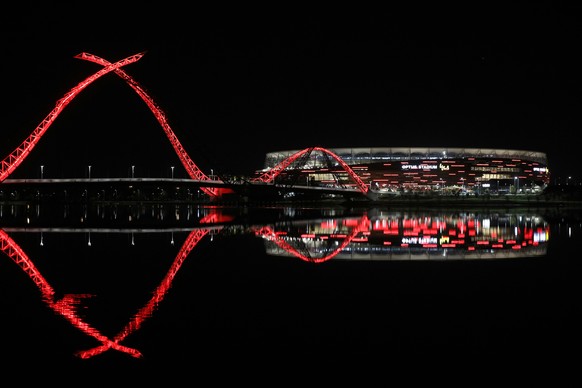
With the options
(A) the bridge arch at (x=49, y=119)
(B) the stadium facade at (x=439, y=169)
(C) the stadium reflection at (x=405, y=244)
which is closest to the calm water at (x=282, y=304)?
(C) the stadium reflection at (x=405, y=244)

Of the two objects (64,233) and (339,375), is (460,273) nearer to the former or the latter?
(339,375)

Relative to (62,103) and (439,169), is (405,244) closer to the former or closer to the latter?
(62,103)

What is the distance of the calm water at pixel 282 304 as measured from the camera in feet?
25.2

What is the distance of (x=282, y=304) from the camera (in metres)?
10.4

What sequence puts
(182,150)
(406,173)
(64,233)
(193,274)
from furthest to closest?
(406,173) < (182,150) < (64,233) < (193,274)

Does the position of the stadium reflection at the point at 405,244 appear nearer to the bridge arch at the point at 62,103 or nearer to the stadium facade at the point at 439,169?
the bridge arch at the point at 62,103

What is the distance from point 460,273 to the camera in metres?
14.1

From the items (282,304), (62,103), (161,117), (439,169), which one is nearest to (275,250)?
(282,304)

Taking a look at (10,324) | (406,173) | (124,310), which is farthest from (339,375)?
(406,173)

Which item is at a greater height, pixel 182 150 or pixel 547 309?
pixel 182 150

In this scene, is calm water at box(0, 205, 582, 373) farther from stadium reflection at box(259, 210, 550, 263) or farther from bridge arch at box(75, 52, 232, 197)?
bridge arch at box(75, 52, 232, 197)

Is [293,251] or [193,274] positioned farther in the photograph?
[293,251]

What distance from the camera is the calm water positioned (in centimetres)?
767

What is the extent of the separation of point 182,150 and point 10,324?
65330 millimetres
